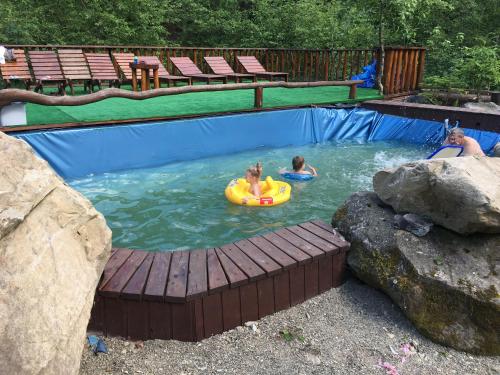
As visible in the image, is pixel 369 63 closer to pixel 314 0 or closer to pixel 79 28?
pixel 314 0

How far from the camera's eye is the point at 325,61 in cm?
1308

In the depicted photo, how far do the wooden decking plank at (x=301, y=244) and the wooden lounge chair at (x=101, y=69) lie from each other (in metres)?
7.62

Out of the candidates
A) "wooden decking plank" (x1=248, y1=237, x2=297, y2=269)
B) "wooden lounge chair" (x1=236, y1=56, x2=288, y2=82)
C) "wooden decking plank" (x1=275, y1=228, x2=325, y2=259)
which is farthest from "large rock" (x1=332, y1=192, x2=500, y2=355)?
"wooden lounge chair" (x1=236, y1=56, x2=288, y2=82)

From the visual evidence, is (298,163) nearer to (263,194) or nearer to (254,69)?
(263,194)

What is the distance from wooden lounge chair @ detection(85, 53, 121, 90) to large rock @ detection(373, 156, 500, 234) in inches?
321

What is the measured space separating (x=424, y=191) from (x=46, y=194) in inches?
99.8

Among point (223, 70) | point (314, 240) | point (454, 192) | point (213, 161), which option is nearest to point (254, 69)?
point (223, 70)

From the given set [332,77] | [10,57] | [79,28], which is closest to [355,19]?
[332,77]

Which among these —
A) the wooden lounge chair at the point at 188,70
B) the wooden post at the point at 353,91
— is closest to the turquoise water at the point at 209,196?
the wooden post at the point at 353,91

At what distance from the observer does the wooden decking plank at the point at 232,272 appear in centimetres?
299

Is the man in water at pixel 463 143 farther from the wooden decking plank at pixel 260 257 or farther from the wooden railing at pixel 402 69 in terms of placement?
the wooden railing at pixel 402 69

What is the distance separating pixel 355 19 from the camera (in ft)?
51.9

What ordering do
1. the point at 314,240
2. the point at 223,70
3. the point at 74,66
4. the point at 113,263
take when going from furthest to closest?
the point at 223,70 < the point at 74,66 < the point at 314,240 < the point at 113,263

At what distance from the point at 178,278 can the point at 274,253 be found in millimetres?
784
